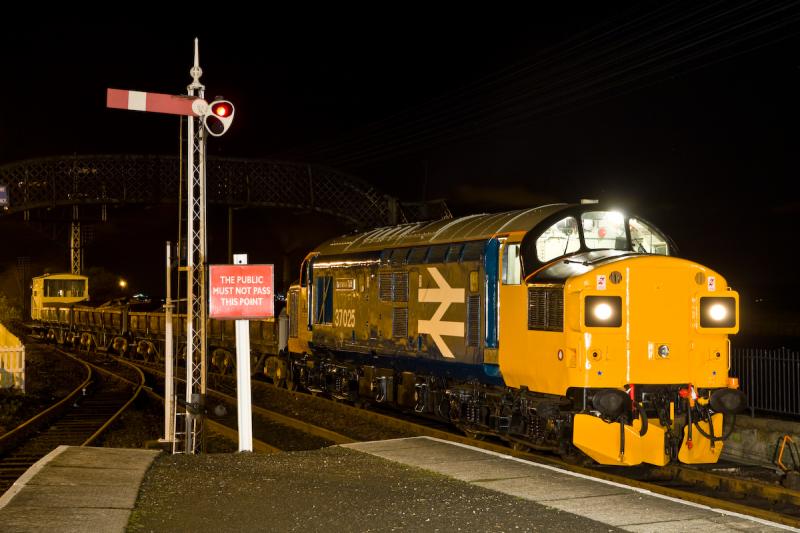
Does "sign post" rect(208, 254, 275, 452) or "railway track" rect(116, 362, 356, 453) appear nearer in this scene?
"sign post" rect(208, 254, 275, 452)

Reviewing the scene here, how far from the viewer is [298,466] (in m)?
11.2

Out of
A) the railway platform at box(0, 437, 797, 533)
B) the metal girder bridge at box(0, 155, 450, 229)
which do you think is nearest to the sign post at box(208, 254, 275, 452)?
the railway platform at box(0, 437, 797, 533)

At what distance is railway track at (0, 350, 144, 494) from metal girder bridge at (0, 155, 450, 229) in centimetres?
1457

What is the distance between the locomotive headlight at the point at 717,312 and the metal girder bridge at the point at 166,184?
90.7 ft

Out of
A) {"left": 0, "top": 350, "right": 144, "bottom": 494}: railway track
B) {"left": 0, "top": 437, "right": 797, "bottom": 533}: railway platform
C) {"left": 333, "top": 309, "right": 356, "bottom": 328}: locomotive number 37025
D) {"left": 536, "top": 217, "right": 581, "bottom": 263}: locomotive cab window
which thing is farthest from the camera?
{"left": 333, "top": 309, "right": 356, "bottom": 328}: locomotive number 37025

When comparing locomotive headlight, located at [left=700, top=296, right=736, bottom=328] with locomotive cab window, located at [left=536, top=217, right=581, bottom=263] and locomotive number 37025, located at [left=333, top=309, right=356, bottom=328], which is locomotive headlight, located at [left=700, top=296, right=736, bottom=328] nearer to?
locomotive cab window, located at [left=536, top=217, right=581, bottom=263]

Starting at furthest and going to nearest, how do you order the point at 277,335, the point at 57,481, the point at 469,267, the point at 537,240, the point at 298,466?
the point at 277,335 → the point at 469,267 → the point at 537,240 → the point at 298,466 → the point at 57,481

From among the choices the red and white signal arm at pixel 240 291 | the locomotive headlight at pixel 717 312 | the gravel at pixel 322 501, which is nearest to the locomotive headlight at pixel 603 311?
the locomotive headlight at pixel 717 312

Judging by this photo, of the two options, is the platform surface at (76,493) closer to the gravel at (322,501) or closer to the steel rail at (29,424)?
the gravel at (322,501)

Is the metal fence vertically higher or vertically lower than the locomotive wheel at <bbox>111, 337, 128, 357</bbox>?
higher

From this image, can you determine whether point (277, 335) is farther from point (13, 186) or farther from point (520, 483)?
point (13, 186)

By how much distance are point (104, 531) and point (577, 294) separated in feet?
21.1

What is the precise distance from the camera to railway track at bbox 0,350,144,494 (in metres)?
15.5

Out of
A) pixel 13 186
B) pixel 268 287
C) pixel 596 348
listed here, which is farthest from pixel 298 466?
pixel 13 186
